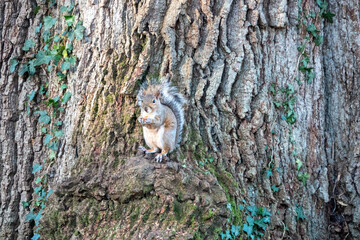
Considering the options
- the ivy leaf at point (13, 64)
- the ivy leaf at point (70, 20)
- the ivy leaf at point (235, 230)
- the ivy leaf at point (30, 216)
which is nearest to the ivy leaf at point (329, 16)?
the ivy leaf at point (235, 230)

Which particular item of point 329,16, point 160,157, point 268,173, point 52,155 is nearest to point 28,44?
point 52,155

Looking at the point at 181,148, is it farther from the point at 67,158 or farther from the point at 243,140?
the point at 67,158

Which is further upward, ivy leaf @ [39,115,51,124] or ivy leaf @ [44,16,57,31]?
ivy leaf @ [44,16,57,31]

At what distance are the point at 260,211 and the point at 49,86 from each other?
188cm

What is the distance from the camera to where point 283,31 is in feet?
9.95

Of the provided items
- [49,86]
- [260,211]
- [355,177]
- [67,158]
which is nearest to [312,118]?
[355,177]

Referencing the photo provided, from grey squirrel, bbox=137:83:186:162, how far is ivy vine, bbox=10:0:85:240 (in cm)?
70

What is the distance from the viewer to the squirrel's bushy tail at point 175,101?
2713mm

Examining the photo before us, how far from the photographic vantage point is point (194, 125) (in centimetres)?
277

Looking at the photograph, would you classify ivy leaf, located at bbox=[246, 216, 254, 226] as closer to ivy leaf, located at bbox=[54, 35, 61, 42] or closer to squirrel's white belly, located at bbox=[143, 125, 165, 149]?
squirrel's white belly, located at bbox=[143, 125, 165, 149]

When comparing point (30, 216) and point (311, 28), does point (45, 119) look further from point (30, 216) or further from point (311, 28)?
point (311, 28)

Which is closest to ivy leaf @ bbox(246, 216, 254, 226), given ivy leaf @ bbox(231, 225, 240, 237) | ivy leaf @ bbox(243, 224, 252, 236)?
ivy leaf @ bbox(243, 224, 252, 236)

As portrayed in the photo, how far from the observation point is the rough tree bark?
2.49m

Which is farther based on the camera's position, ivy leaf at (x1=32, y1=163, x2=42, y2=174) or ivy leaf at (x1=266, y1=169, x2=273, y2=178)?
ivy leaf at (x1=32, y1=163, x2=42, y2=174)
